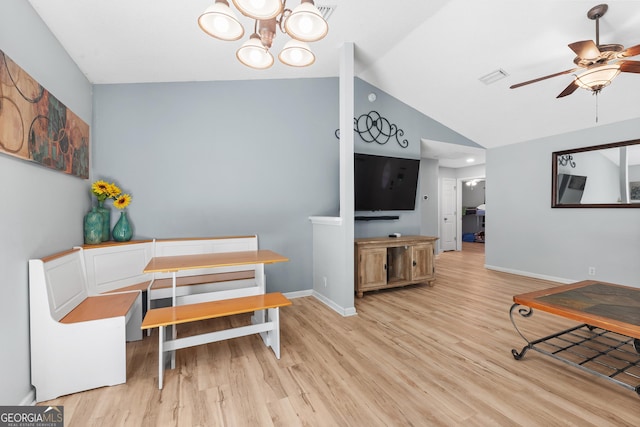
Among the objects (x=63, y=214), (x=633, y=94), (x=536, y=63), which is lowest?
(x=63, y=214)

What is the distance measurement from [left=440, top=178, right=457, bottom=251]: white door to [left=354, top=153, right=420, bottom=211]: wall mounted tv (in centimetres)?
333

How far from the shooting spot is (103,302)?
2232 mm

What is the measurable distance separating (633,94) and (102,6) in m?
5.54

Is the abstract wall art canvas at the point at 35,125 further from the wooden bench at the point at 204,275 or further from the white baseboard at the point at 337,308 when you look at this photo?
the white baseboard at the point at 337,308

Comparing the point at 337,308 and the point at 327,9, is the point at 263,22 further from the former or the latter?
the point at 337,308

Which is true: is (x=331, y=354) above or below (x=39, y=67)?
below

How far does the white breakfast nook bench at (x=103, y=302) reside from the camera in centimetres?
175

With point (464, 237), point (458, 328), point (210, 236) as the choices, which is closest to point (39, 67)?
point (210, 236)

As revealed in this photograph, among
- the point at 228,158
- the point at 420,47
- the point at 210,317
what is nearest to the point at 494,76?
the point at 420,47

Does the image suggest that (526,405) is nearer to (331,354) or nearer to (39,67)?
(331,354)

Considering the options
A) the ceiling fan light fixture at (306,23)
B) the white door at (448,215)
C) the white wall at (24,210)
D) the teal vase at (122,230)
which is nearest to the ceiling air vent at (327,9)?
the ceiling fan light fixture at (306,23)

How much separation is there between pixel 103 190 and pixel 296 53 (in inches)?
90.9

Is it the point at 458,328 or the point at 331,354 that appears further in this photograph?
the point at 458,328

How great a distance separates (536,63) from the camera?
10.6 ft
